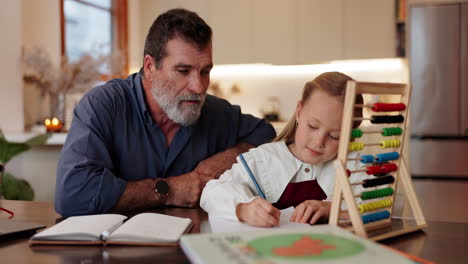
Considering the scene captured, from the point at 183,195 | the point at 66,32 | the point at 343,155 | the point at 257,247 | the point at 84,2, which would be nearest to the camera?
the point at 257,247

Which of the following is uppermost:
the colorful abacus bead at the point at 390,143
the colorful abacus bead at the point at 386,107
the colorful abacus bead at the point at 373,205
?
the colorful abacus bead at the point at 386,107

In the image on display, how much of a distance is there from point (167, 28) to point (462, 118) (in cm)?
406

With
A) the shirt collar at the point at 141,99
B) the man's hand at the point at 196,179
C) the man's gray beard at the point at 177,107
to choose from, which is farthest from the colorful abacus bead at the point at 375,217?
the shirt collar at the point at 141,99

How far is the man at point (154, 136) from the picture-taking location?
172 cm

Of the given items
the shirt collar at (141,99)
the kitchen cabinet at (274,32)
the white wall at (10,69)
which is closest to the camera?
the shirt collar at (141,99)

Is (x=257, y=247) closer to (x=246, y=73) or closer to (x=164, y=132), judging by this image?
(x=164, y=132)

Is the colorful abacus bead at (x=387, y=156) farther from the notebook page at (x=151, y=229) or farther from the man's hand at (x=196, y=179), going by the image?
Answer: the man's hand at (x=196, y=179)

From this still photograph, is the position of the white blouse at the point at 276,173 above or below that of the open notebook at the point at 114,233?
above

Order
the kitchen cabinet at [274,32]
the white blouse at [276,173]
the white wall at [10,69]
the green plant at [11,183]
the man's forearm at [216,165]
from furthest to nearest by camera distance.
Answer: the kitchen cabinet at [274,32] < the white wall at [10,69] < the green plant at [11,183] < the man's forearm at [216,165] < the white blouse at [276,173]

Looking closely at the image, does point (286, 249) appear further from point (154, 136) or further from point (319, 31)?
point (319, 31)

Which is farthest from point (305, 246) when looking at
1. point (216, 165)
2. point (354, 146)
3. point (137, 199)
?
point (216, 165)

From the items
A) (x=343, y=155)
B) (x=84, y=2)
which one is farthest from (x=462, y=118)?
(x=343, y=155)

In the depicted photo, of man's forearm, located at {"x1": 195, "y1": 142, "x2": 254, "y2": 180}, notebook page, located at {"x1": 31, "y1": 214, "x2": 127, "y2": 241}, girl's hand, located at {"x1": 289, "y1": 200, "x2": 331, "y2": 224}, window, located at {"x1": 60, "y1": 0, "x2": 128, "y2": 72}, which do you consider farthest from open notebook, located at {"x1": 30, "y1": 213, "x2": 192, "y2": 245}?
window, located at {"x1": 60, "y1": 0, "x2": 128, "y2": 72}

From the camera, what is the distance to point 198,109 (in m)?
2.03
